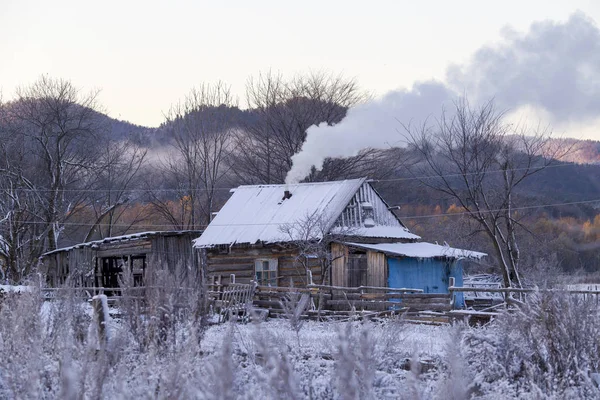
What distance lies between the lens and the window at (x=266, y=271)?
86.5ft

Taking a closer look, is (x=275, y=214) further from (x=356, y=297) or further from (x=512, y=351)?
(x=512, y=351)

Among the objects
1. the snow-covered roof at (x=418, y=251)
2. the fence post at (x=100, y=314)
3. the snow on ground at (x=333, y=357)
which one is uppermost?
the snow-covered roof at (x=418, y=251)

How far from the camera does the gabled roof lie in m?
26.0

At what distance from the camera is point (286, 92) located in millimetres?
44688

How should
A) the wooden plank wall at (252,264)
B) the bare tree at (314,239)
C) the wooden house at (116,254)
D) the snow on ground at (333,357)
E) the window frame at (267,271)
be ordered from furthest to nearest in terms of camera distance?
the wooden house at (116,254), the window frame at (267,271), the wooden plank wall at (252,264), the bare tree at (314,239), the snow on ground at (333,357)

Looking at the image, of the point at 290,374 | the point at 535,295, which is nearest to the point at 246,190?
the point at 535,295

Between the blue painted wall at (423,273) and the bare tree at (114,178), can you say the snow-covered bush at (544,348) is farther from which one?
the bare tree at (114,178)

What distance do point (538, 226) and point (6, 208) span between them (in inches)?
1433

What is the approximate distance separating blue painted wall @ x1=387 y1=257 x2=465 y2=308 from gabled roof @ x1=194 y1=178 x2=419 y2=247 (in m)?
2.32

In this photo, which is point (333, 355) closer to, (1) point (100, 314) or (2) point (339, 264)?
(1) point (100, 314)

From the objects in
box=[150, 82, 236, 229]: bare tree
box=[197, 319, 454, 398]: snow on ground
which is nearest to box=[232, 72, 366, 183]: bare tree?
box=[150, 82, 236, 229]: bare tree

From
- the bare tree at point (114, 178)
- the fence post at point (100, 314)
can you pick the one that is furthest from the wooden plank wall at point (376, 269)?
the bare tree at point (114, 178)

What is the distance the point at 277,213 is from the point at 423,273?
654 cm

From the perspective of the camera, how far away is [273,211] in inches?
1107
